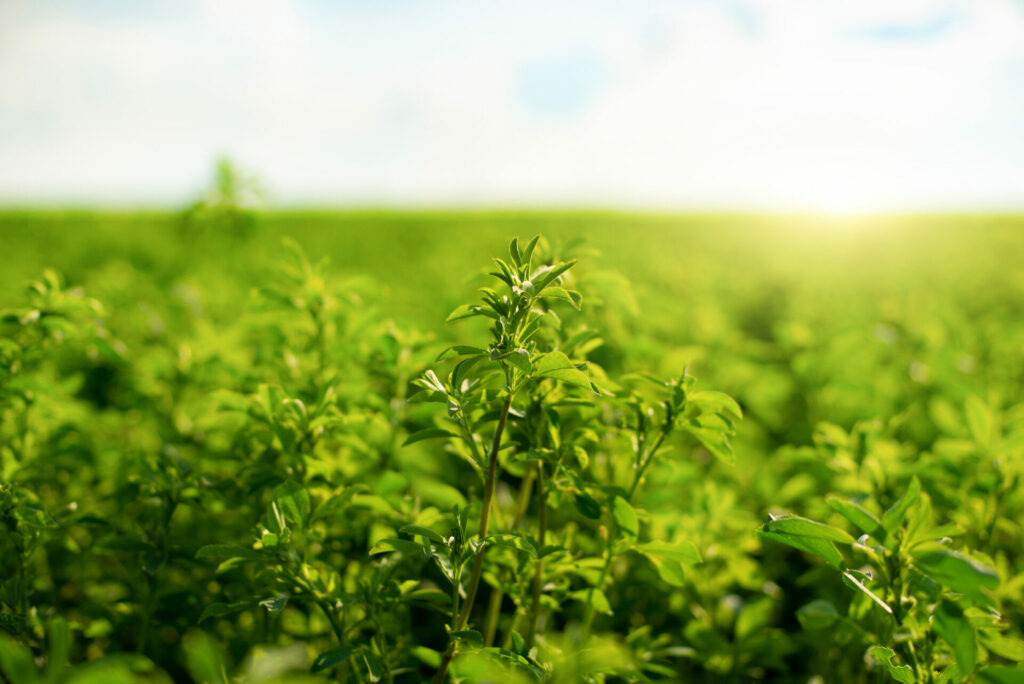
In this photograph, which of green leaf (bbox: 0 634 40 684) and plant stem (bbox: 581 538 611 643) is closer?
green leaf (bbox: 0 634 40 684)

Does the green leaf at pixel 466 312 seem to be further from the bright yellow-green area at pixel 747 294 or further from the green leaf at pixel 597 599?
the green leaf at pixel 597 599

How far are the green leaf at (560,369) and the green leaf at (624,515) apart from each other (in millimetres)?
390

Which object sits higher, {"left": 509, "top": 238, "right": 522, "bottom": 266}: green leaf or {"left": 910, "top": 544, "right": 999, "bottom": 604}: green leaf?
{"left": 509, "top": 238, "right": 522, "bottom": 266}: green leaf

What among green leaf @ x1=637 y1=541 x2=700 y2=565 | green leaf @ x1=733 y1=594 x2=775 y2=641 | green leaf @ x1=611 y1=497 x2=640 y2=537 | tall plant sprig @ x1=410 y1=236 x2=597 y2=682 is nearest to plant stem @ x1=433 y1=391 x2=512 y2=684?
tall plant sprig @ x1=410 y1=236 x2=597 y2=682

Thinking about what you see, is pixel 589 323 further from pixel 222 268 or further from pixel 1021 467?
pixel 222 268

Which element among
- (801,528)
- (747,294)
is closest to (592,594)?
(801,528)

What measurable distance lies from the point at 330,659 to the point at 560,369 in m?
0.69

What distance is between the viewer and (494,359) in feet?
3.49

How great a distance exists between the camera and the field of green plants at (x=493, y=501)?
3.85ft

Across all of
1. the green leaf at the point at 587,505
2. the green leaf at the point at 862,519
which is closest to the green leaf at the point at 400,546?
the green leaf at the point at 587,505

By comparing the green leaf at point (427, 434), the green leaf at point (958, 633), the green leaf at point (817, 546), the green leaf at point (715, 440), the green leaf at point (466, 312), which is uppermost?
the green leaf at point (466, 312)

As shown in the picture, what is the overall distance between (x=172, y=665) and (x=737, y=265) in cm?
1177

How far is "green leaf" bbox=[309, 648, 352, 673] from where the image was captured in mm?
1155

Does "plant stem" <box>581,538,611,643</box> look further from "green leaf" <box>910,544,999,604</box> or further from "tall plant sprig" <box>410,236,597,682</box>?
"green leaf" <box>910,544,999,604</box>
